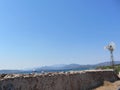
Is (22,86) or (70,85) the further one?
(70,85)

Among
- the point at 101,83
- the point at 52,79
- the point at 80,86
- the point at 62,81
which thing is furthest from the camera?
the point at 101,83

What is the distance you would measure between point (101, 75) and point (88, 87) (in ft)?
15.6

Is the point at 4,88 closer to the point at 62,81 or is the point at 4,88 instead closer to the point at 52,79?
the point at 52,79

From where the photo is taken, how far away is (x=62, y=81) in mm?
16375

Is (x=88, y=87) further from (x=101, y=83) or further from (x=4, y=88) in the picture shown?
(x=4, y=88)

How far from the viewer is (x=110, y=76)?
91.6 feet

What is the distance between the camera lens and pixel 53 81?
50.0ft

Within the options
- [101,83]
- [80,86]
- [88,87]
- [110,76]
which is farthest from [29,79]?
[110,76]

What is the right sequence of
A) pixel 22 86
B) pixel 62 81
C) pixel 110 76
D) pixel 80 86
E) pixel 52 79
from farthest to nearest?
pixel 110 76
pixel 80 86
pixel 62 81
pixel 52 79
pixel 22 86

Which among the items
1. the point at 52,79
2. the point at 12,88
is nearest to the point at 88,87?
the point at 52,79

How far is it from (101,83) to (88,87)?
352 cm

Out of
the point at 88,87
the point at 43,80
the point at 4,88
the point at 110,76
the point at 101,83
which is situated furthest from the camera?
the point at 110,76

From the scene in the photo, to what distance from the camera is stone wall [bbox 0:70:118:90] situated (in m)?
11.5

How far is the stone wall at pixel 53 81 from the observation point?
1152 cm
